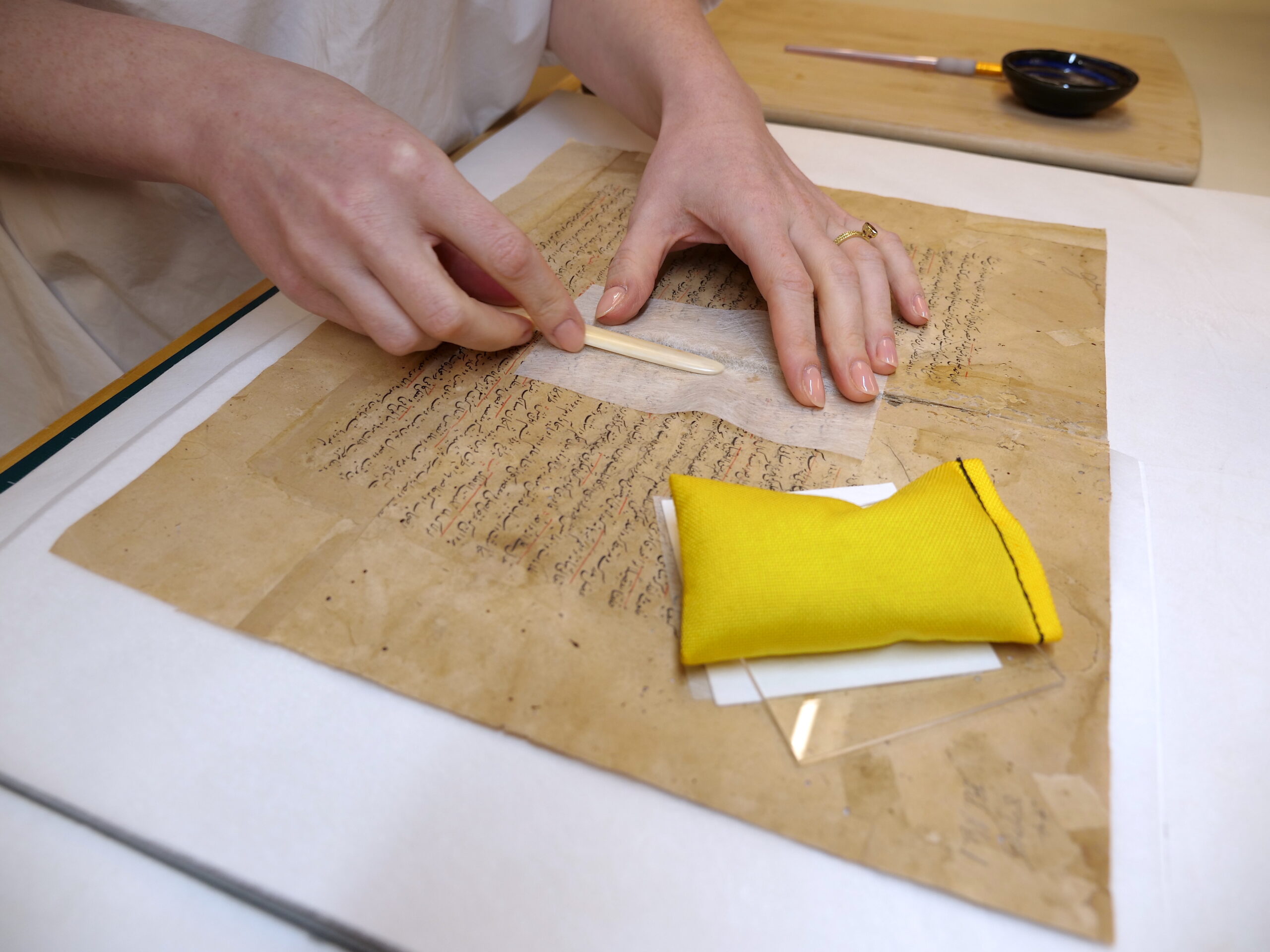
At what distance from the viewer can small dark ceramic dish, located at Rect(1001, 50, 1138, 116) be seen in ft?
2.92

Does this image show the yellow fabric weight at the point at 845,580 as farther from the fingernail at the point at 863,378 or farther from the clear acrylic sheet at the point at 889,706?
the fingernail at the point at 863,378

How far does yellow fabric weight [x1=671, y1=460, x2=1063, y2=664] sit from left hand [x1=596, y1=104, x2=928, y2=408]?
168mm

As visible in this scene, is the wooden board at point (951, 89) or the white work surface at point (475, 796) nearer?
the white work surface at point (475, 796)

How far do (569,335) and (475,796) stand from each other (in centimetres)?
35

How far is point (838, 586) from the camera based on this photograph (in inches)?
15.2

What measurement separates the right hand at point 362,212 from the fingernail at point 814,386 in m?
0.20

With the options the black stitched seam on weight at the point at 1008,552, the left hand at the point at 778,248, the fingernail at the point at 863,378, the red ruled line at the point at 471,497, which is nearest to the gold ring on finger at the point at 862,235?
the left hand at the point at 778,248

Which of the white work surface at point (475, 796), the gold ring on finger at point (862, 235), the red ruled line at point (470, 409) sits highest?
the gold ring on finger at point (862, 235)

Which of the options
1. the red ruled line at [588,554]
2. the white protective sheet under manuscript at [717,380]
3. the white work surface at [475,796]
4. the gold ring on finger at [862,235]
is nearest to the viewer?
the white work surface at [475,796]

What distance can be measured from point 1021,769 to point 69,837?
465mm

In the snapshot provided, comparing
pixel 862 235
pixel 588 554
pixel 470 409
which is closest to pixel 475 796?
pixel 588 554

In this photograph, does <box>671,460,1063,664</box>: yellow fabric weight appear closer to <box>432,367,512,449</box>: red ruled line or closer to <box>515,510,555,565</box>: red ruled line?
<box>515,510,555,565</box>: red ruled line

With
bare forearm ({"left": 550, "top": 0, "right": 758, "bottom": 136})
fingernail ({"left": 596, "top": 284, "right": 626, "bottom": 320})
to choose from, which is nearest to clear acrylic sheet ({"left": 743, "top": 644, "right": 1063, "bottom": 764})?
fingernail ({"left": 596, "top": 284, "right": 626, "bottom": 320})

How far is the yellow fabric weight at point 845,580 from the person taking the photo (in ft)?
1.26
